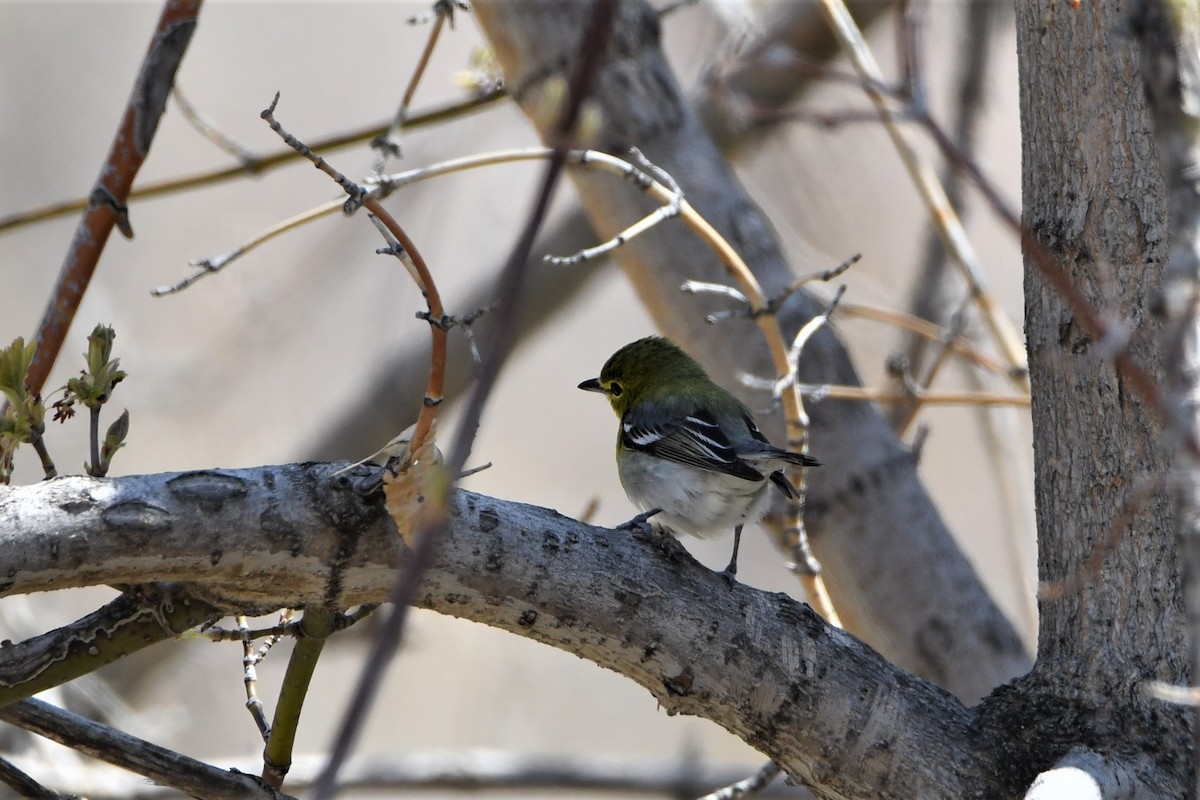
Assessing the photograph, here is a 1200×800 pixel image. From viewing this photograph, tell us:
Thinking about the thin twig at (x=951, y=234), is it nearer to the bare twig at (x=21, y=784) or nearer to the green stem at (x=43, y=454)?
the green stem at (x=43, y=454)

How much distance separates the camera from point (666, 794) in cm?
326

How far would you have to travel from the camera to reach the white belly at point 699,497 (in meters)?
2.49

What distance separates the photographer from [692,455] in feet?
8.20

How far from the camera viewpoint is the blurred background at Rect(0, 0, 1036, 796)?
15.3ft

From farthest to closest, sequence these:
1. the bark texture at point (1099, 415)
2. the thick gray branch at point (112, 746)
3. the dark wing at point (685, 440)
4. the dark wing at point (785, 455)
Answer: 1. the dark wing at point (685, 440)
2. the dark wing at point (785, 455)
3. the bark texture at point (1099, 415)
4. the thick gray branch at point (112, 746)

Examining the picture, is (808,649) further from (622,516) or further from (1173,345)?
(622,516)

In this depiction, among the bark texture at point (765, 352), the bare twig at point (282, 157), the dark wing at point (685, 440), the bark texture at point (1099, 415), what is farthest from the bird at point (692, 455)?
the bare twig at point (282, 157)

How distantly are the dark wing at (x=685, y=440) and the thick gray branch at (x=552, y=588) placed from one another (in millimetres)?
761

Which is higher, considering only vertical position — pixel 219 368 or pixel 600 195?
pixel 219 368

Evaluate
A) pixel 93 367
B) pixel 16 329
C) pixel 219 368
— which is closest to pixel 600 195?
pixel 93 367

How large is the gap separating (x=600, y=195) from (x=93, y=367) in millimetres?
1659

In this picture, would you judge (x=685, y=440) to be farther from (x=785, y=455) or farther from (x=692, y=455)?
(x=785, y=455)

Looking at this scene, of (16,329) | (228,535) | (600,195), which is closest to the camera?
(228,535)

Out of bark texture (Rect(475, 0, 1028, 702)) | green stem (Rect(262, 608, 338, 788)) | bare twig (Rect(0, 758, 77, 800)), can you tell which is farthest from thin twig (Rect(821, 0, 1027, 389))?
bare twig (Rect(0, 758, 77, 800))
